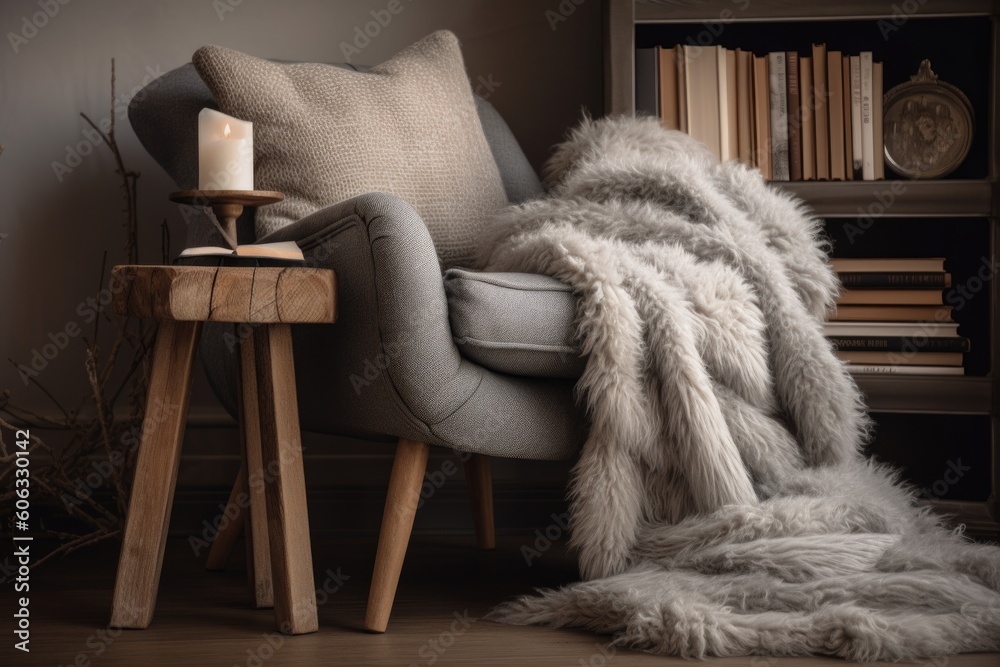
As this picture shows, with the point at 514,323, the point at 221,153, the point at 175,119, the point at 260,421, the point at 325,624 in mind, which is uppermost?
the point at 175,119

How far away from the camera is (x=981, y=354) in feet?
6.22

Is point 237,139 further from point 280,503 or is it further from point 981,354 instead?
point 981,354

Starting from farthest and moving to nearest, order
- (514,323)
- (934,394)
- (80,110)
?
(80,110) < (934,394) < (514,323)

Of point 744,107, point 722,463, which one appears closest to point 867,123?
point 744,107

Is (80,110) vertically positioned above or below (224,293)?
above

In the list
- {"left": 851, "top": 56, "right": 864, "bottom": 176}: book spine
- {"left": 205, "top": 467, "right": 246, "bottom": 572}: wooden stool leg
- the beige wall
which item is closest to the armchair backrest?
the beige wall

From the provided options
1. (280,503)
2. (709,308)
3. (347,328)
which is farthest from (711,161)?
(280,503)

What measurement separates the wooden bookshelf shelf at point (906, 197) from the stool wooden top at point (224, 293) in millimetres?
1026

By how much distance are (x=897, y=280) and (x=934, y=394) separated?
230 mm

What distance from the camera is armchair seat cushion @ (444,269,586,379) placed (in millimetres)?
1183

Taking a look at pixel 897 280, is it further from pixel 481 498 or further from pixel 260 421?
pixel 260 421

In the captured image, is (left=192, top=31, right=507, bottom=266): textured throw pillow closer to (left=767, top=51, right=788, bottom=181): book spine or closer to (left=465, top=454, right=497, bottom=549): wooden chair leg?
(left=465, top=454, right=497, bottom=549): wooden chair leg

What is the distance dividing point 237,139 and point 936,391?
52.3 inches

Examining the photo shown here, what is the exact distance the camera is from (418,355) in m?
1.13
